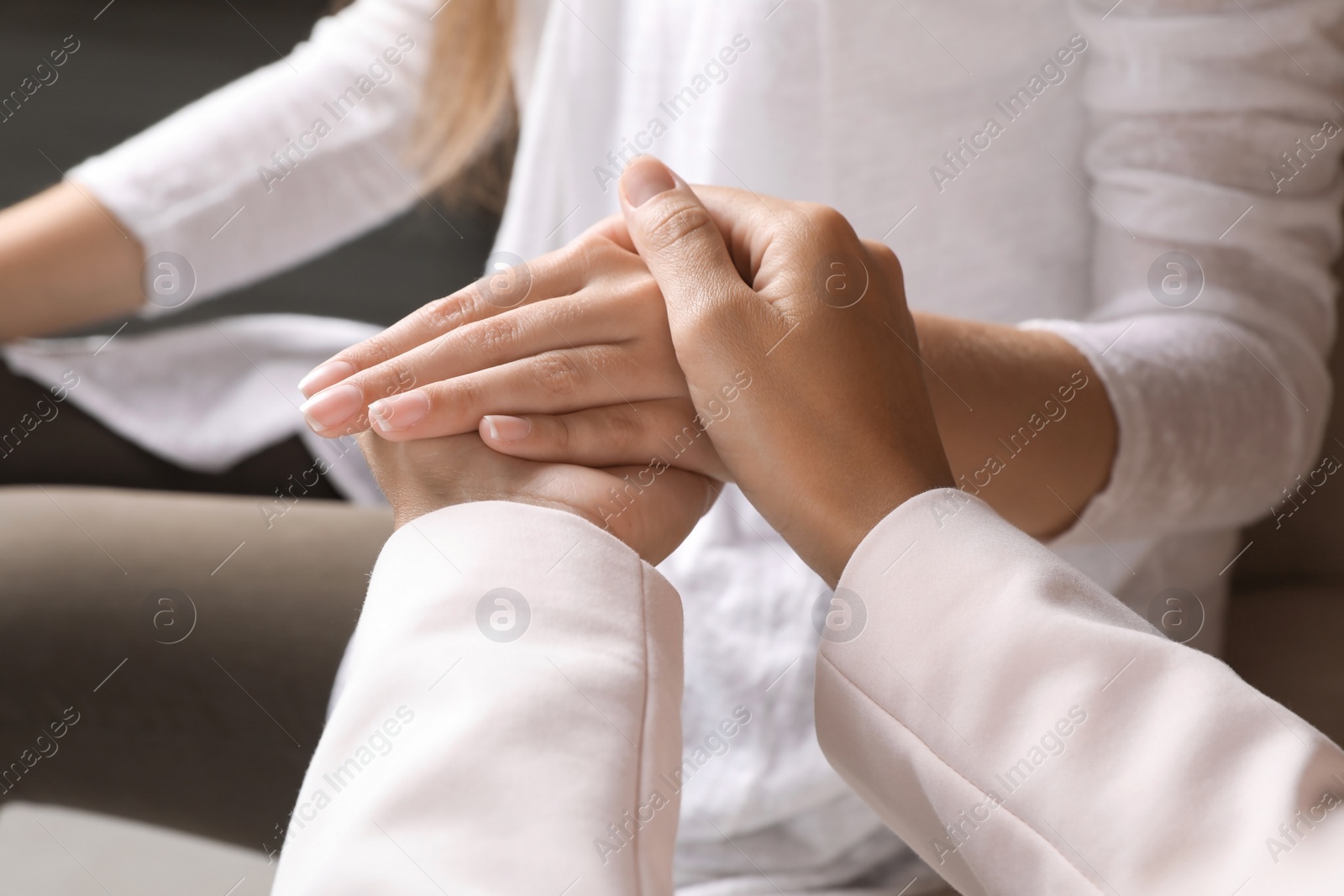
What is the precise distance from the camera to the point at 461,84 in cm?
76

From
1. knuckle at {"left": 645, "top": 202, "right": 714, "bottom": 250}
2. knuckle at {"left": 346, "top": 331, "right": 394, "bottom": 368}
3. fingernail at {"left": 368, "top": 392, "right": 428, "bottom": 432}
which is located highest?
knuckle at {"left": 346, "top": 331, "right": 394, "bottom": 368}

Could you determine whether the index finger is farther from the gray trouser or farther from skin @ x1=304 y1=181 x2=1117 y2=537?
the gray trouser

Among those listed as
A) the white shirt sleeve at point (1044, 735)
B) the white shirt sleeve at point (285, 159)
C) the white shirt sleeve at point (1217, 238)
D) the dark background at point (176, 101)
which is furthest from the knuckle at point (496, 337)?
the dark background at point (176, 101)

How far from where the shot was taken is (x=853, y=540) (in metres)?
0.35

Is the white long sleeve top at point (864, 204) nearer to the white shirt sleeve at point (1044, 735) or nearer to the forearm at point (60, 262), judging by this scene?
the forearm at point (60, 262)

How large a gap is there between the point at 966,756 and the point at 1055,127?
475mm

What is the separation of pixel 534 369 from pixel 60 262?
509 millimetres

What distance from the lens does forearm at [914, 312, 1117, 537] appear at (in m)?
0.46

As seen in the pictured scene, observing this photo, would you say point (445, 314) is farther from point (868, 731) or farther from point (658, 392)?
point (868, 731)

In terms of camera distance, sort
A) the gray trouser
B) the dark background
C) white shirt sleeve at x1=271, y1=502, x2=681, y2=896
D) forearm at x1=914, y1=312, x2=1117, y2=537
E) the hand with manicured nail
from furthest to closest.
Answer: the dark background
the gray trouser
forearm at x1=914, y1=312, x2=1117, y2=537
the hand with manicured nail
white shirt sleeve at x1=271, y1=502, x2=681, y2=896

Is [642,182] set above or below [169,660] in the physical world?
above

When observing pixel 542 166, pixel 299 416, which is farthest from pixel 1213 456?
pixel 299 416

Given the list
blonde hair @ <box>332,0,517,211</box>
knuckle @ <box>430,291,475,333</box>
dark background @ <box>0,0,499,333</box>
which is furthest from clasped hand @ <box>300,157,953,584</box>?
dark background @ <box>0,0,499,333</box>

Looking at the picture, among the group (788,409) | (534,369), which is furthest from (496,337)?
(788,409)
